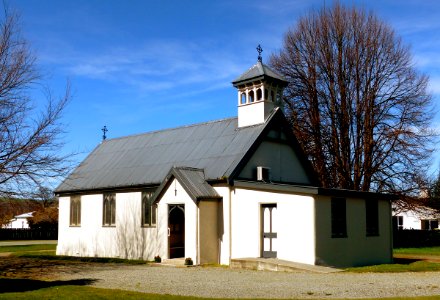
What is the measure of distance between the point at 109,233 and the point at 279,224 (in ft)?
37.1

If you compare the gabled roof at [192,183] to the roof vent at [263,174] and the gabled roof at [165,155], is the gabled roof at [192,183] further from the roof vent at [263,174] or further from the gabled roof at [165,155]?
the roof vent at [263,174]

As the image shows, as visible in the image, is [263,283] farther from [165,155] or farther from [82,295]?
[165,155]

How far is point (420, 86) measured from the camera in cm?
3469

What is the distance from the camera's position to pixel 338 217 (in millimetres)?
21469

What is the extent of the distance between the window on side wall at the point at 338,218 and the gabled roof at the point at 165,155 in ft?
15.1

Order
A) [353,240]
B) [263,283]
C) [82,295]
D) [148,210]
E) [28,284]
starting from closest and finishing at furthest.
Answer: [82,295] < [28,284] < [263,283] < [353,240] < [148,210]

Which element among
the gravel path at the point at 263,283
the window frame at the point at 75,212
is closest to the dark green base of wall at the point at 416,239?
the gravel path at the point at 263,283

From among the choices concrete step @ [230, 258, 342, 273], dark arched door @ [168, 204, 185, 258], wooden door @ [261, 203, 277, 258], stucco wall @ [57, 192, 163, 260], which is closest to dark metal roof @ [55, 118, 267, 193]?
stucco wall @ [57, 192, 163, 260]

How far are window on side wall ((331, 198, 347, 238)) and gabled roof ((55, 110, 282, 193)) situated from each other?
4.59m

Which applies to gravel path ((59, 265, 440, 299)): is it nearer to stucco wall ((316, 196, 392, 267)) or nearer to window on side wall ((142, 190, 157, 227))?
stucco wall ((316, 196, 392, 267))

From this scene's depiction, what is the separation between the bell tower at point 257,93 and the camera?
83.1ft

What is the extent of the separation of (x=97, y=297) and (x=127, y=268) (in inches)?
345

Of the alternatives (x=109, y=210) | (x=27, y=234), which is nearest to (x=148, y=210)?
(x=109, y=210)

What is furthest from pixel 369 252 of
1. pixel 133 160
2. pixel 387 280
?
pixel 133 160
